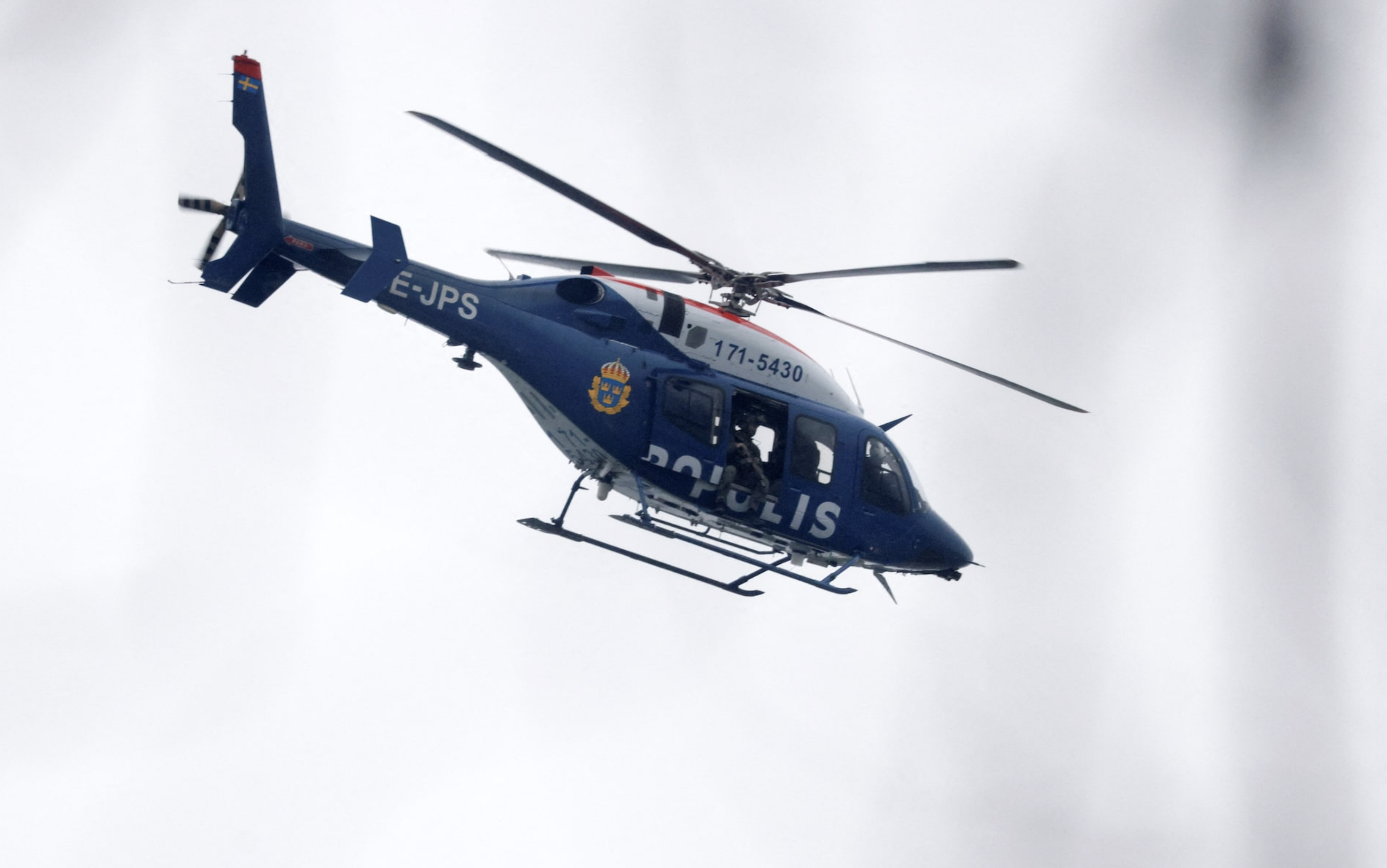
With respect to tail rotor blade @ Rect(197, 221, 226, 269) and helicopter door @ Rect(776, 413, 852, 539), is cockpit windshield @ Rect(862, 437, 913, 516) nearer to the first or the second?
helicopter door @ Rect(776, 413, 852, 539)

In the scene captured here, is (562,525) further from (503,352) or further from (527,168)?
(527,168)

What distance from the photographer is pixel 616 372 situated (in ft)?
50.1

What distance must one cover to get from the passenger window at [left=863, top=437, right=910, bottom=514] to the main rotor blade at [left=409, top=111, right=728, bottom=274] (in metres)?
3.21

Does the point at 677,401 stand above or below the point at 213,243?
below

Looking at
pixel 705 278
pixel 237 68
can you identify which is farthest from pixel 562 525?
pixel 237 68

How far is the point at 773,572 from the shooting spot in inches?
596

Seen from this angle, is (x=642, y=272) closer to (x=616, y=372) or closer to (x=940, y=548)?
(x=616, y=372)

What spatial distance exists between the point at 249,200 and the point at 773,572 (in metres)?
6.95

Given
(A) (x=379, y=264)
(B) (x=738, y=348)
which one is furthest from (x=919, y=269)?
(A) (x=379, y=264)

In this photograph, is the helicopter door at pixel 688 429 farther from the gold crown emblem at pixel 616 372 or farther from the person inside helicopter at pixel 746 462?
the gold crown emblem at pixel 616 372

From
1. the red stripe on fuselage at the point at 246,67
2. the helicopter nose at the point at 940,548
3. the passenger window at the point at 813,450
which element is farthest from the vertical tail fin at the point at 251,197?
the helicopter nose at the point at 940,548

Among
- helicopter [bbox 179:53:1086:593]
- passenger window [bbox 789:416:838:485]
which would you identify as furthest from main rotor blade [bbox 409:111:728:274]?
passenger window [bbox 789:416:838:485]

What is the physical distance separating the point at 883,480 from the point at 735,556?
2.35 metres

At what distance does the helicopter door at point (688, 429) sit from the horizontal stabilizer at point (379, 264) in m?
3.19
